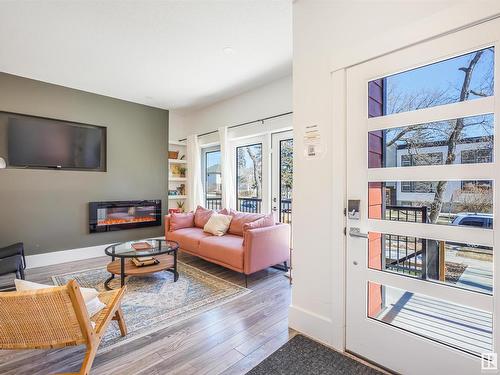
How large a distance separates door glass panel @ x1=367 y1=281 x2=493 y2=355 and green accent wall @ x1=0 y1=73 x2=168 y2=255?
4.41m

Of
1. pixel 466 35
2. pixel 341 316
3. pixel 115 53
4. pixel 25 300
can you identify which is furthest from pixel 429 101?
pixel 115 53

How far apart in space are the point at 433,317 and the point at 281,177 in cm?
281

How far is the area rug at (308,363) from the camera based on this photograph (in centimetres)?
169

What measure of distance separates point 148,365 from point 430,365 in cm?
181

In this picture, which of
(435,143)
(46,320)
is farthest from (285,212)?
(46,320)

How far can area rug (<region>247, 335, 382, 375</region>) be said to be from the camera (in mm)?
1688

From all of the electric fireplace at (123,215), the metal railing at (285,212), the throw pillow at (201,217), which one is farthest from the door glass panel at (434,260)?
the electric fireplace at (123,215)

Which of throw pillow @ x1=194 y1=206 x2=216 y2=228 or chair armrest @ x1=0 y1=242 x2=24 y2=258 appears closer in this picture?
chair armrest @ x1=0 y1=242 x2=24 y2=258

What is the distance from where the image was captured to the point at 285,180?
409cm

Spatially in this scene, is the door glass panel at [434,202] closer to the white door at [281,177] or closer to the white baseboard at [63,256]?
the white door at [281,177]

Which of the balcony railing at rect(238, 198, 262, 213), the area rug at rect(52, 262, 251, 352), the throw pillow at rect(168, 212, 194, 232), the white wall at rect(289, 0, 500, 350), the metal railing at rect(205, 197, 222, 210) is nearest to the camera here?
the white wall at rect(289, 0, 500, 350)

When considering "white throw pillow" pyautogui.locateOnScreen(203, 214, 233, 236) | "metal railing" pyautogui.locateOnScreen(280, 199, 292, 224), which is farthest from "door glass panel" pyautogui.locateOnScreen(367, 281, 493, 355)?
"white throw pillow" pyautogui.locateOnScreen(203, 214, 233, 236)

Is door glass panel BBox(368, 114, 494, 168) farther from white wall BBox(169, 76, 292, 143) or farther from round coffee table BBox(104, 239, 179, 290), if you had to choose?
round coffee table BBox(104, 239, 179, 290)

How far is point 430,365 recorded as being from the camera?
1.53m
